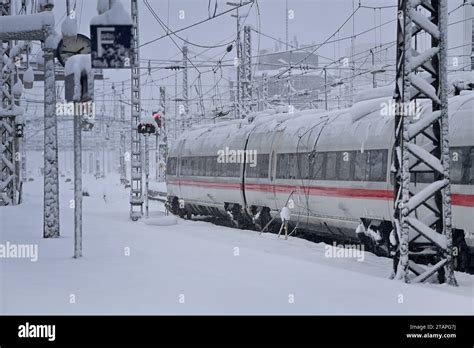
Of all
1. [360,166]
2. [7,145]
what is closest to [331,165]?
[360,166]

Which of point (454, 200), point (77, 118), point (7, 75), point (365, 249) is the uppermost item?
point (7, 75)

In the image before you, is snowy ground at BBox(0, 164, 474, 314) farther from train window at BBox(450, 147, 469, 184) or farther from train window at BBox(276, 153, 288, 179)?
train window at BBox(276, 153, 288, 179)

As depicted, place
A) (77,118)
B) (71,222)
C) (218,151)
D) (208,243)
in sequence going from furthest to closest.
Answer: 1. (218,151)
2. (71,222)
3. (208,243)
4. (77,118)

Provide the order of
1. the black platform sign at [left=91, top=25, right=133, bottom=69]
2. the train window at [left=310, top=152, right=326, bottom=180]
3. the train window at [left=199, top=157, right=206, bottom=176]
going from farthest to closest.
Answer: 1. the train window at [left=199, top=157, right=206, bottom=176]
2. the train window at [left=310, top=152, right=326, bottom=180]
3. the black platform sign at [left=91, top=25, right=133, bottom=69]

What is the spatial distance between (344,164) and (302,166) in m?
2.49

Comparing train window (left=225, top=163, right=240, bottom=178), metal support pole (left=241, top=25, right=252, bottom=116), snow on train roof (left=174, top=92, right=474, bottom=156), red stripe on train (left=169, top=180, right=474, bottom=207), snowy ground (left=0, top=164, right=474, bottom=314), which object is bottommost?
snowy ground (left=0, top=164, right=474, bottom=314)

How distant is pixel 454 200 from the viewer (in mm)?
13672

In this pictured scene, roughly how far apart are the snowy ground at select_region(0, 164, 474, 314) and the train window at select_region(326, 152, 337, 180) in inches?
139

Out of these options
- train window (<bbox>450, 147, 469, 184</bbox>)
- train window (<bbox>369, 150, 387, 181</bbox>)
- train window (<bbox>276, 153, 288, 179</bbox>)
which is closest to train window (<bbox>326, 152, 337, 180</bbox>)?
train window (<bbox>369, 150, 387, 181</bbox>)

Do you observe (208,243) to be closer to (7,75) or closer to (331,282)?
(331,282)

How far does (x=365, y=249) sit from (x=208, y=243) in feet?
14.2

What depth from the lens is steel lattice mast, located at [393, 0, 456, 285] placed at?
11125mm

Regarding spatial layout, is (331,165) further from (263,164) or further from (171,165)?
(171,165)
